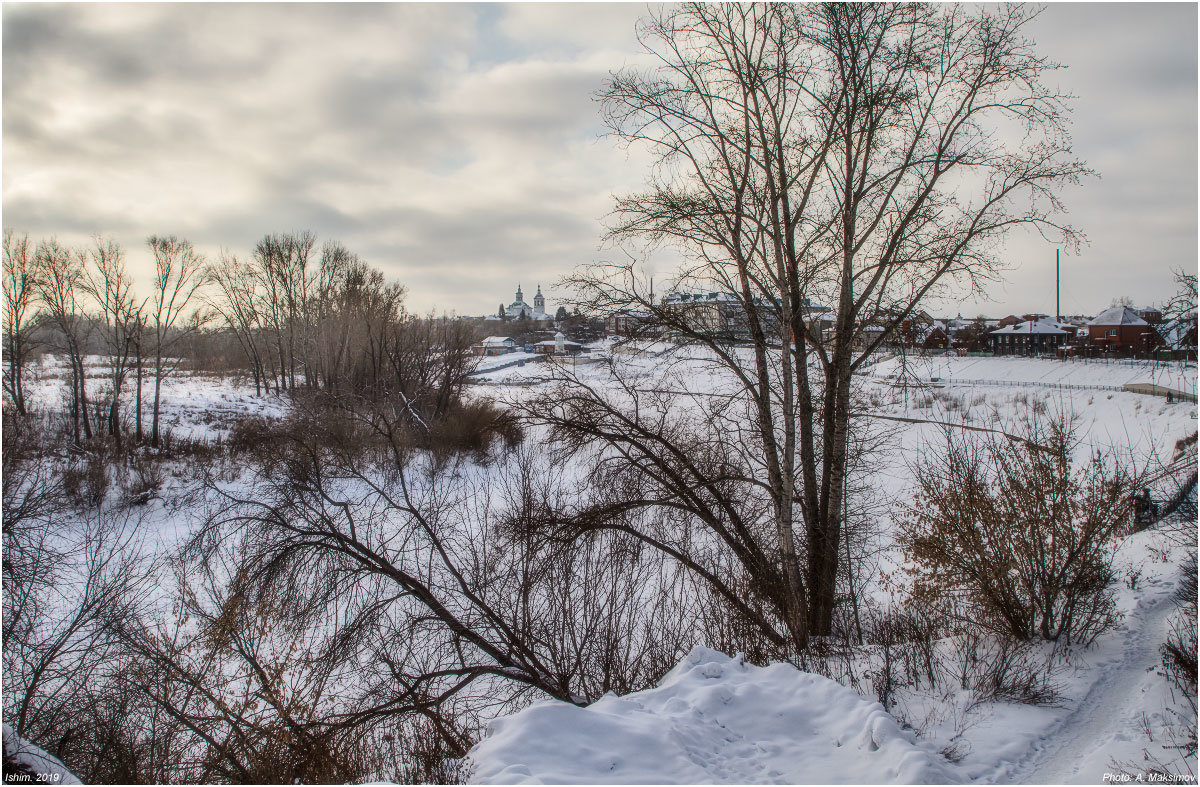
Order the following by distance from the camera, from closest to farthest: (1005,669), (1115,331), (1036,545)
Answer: (1005,669) → (1036,545) → (1115,331)

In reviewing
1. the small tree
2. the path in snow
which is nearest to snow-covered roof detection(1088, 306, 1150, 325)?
the small tree

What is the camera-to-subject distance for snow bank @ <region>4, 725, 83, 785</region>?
Result: 16.9 feet

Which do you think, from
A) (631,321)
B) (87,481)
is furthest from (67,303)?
(631,321)

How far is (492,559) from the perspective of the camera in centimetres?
1138

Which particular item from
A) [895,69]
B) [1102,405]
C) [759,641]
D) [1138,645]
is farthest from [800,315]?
[1102,405]

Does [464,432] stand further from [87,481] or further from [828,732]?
[828,732]

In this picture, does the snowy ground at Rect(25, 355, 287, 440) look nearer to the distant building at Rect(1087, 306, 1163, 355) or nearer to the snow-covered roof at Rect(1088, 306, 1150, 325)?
the distant building at Rect(1087, 306, 1163, 355)

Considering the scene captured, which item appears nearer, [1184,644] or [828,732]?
[828,732]

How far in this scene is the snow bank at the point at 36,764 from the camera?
515 centimetres

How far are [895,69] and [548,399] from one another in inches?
336

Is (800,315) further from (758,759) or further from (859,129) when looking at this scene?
(758,759)

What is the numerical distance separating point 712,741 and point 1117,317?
58.7 m

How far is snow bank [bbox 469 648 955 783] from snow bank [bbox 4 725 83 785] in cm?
381

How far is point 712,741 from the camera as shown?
16.8 ft
